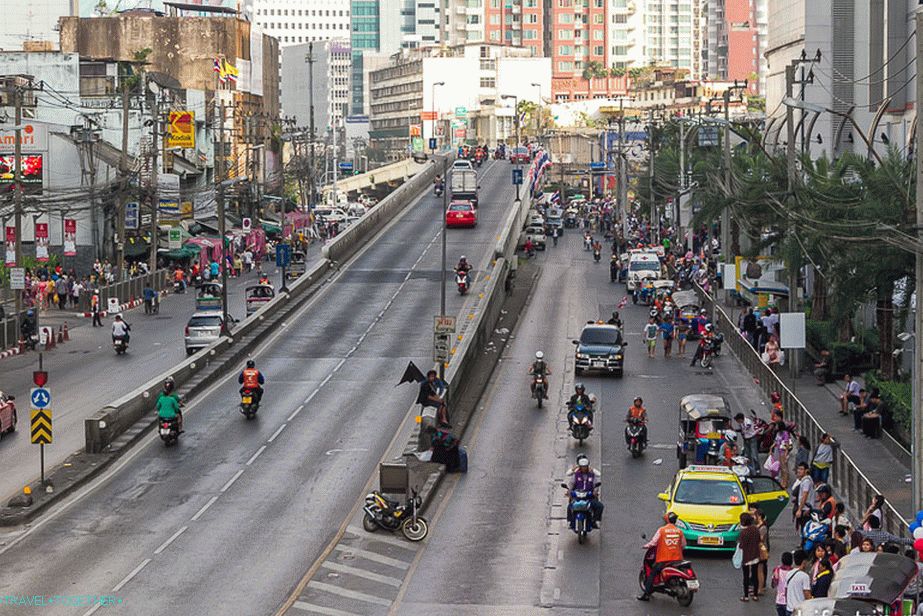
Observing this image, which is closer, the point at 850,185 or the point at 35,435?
the point at 35,435

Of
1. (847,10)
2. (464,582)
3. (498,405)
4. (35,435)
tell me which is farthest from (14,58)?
(464,582)

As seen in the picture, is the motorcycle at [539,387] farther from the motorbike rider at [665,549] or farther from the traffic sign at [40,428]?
the motorbike rider at [665,549]

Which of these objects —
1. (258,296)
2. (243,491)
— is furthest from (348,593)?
(258,296)

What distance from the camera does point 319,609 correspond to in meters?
28.5

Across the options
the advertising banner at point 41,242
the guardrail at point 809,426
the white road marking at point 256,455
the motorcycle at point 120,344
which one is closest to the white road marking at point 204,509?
the white road marking at point 256,455

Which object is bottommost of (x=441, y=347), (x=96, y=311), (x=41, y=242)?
(x=96, y=311)

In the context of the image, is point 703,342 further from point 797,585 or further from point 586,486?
point 797,585

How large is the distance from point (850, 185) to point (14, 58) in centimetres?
8350

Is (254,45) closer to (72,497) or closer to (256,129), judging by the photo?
(256,129)

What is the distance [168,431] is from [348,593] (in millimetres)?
15774

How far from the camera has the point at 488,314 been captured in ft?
223

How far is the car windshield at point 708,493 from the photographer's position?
33031mm

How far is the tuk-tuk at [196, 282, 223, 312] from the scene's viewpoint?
72.4 metres

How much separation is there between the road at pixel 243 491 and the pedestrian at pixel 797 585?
27.8 feet
